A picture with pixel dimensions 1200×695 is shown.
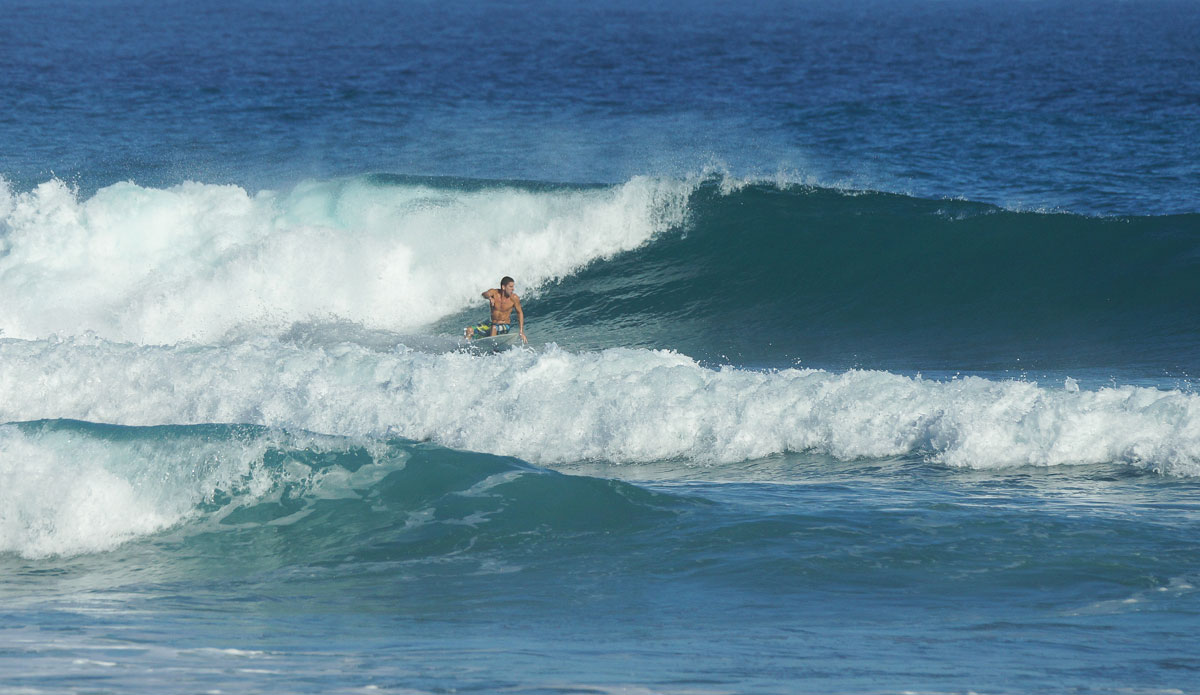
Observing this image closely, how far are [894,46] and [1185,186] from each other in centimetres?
4459

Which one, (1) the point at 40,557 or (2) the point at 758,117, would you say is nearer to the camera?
(1) the point at 40,557

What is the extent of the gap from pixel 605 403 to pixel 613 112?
24381 millimetres

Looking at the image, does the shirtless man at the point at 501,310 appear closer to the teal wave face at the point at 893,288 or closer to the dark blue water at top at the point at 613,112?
the teal wave face at the point at 893,288

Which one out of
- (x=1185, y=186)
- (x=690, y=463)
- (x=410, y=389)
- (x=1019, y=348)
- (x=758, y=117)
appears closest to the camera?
(x=690, y=463)

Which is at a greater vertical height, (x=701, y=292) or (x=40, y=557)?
(x=701, y=292)

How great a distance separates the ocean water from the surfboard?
153 centimetres

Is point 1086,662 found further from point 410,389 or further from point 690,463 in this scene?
point 410,389

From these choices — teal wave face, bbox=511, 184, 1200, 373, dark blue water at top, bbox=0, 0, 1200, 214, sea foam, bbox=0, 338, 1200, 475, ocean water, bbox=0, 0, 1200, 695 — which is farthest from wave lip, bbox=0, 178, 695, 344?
sea foam, bbox=0, 338, 1200, 475

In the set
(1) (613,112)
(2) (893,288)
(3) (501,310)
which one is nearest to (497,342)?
(3) (501,310)

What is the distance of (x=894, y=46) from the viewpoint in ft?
215

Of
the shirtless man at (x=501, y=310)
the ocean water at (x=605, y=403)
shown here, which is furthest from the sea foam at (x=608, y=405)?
the shirtless man at (x=501, y=310)

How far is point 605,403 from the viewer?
439 inches

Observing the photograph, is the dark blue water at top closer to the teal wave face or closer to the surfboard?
the teal wave face

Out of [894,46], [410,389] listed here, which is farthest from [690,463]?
[894,46]
